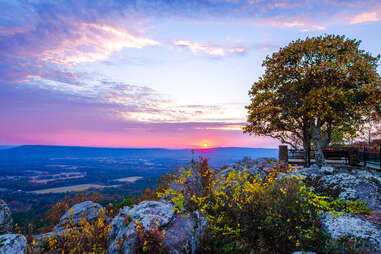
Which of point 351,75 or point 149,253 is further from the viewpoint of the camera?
point 351,75

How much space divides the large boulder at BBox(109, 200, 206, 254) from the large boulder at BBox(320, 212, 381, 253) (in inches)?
119

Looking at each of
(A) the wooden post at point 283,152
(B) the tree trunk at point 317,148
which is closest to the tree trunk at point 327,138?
(B) the tree trunk at point 317,148

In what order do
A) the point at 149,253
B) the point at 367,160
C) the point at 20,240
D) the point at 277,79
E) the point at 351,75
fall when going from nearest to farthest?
the point at 149,253 < the point at 20,240 < the point at 351,75 < the point at 277,79 < the point at 367,160

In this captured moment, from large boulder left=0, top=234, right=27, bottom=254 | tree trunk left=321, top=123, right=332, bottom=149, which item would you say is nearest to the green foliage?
large boulder left=0, top=234, right=27, bottom=254

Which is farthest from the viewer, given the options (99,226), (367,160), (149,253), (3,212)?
(367,160)

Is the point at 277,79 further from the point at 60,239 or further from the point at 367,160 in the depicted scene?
the point at 60,239

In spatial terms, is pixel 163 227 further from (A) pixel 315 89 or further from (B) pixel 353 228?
(A) pixel 315 89

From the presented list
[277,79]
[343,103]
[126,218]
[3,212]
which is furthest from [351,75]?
[3,212]

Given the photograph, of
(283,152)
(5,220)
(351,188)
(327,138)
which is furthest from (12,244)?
(327,138)

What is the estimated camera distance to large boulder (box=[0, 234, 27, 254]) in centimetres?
432

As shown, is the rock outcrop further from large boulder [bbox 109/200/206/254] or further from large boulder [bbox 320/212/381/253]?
large boulder [bbox 109/200/206/254]

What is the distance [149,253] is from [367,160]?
23.0 meters

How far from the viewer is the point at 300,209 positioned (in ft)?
18.1

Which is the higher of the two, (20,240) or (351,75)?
(351,75)
